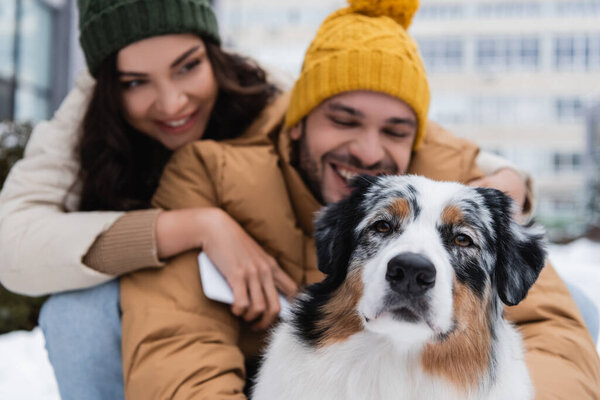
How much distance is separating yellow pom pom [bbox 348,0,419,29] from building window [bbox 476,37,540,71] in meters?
25.0

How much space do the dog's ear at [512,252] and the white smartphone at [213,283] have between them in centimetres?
75

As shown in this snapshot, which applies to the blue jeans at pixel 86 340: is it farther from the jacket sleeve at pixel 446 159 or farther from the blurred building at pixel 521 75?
the blurred building at pixel 521 75

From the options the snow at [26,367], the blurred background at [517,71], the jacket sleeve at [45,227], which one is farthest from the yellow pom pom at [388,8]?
the blurred background at [517,71]

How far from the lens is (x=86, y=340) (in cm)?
213

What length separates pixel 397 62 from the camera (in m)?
2.15

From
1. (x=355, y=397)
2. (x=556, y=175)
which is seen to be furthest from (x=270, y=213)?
(x=556, y=175)

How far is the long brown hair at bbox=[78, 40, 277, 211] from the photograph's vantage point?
2.41 metres

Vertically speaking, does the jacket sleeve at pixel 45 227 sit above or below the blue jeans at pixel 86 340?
above

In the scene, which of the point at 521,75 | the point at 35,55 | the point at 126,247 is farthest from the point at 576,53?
the point at 126,247

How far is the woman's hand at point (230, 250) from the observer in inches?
79.6

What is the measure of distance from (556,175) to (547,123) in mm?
2355

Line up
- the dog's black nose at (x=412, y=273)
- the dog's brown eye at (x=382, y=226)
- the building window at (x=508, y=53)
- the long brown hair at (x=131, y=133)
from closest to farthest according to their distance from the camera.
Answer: the dog's black nose at (x=412, y=273) → the dog's brown eye at (x=382, y=226) → the long brown hair at (x=131, y=133) → the building window at (x=508, y=53)

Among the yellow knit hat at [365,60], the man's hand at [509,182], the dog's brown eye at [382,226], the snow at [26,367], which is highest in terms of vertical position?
the yellow knit hat at [365,60]

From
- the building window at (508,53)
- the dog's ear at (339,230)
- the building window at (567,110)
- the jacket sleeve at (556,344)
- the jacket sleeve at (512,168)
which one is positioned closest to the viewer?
the dog's ear at (339,230)
